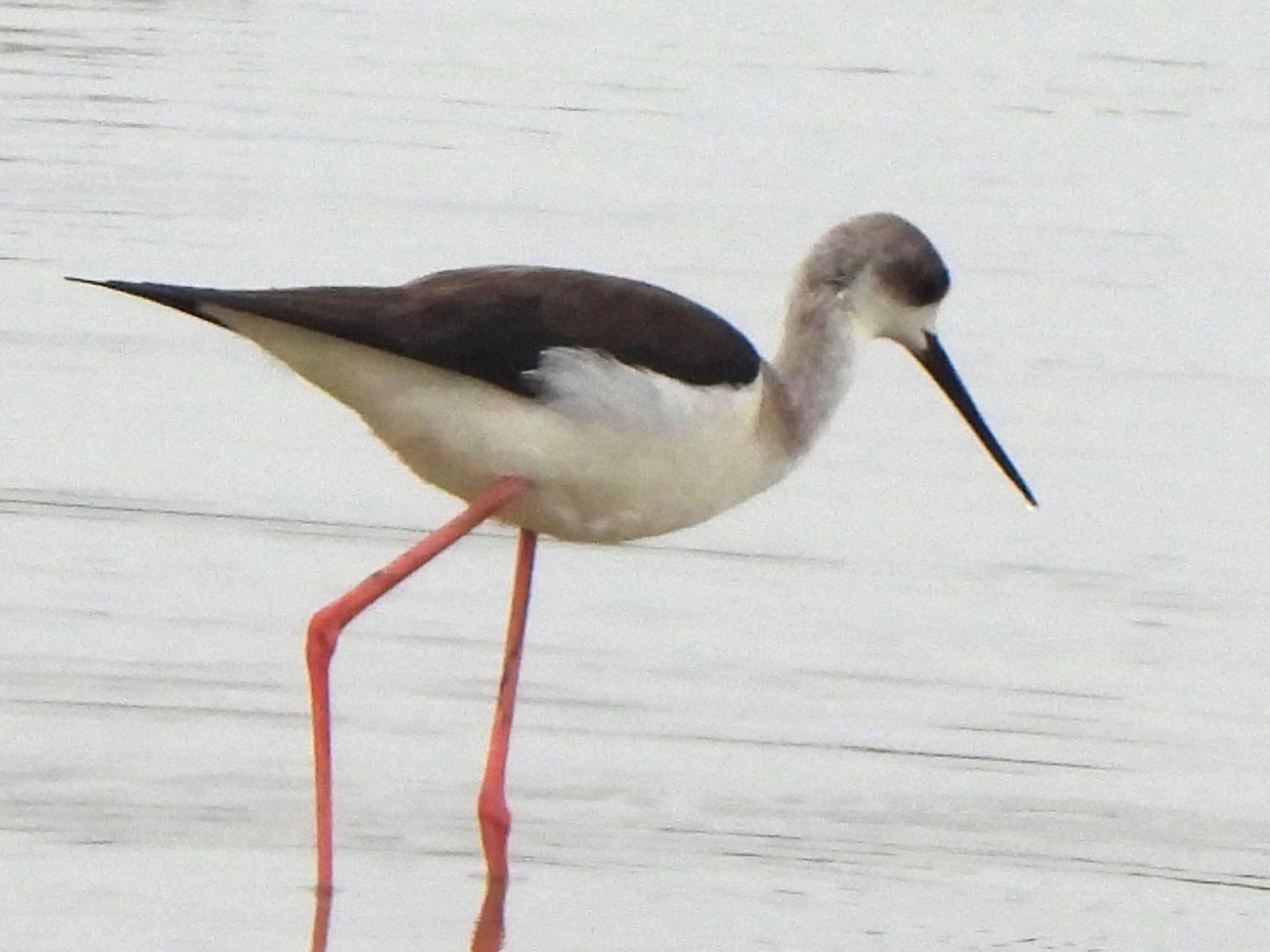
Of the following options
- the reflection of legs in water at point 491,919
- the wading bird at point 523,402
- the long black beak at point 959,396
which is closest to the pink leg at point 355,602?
the wading bird at point 523,402

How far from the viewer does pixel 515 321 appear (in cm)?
654

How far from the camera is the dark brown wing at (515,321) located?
6316 millimetres

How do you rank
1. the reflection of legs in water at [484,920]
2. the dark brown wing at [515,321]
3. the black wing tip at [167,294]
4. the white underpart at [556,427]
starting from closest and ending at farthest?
the black wing tip at [167,294] → the reflection of legs in water at [484,920] → the dark brown wing at [515,321] → the white underpart at [556,427]

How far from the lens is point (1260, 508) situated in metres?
8.88

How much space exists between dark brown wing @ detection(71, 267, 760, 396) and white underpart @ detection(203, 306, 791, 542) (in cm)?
4

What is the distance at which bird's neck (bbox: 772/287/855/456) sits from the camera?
705 cm

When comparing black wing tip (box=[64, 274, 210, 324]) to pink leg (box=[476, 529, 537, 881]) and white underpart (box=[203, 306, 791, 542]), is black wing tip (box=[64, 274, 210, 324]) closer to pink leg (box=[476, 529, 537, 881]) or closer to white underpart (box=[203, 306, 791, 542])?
white underpart (box=[203, 306, 791, 542])

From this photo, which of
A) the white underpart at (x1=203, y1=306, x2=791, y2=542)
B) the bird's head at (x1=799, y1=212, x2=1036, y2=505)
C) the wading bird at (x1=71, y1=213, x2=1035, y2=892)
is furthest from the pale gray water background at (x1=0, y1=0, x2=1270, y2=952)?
the bird's head at (x1=799, y1=212, x2=1036, y2=505)

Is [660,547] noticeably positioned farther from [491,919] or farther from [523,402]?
[491,919]

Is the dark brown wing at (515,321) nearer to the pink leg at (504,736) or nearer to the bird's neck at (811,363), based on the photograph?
the bird's neck at (811,363)

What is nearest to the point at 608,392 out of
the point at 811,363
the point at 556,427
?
the point at 556,427

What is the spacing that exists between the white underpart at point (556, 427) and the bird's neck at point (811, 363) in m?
0.36

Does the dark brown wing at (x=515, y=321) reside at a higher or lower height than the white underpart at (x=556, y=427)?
higher

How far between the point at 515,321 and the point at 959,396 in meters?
1.52
